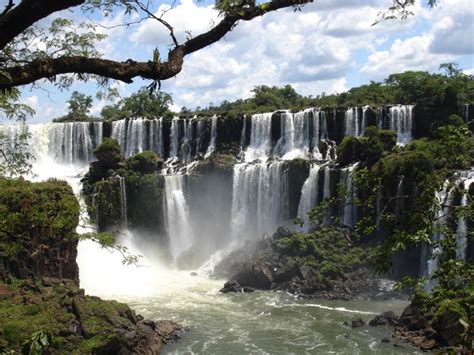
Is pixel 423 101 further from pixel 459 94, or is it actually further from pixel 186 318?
pixel 186 318

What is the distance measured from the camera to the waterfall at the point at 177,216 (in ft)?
117

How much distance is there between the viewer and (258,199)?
34.8 m

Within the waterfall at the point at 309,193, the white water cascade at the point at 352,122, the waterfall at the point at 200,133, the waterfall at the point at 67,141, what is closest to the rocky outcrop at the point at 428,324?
the waterfall at the point at 309,193

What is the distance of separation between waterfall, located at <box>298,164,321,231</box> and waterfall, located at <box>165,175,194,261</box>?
7550mm

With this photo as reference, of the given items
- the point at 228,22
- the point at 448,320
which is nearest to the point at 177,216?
the point at 448,320

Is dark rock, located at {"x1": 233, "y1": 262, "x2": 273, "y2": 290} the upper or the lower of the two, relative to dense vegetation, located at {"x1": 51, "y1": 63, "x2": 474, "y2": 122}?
lower

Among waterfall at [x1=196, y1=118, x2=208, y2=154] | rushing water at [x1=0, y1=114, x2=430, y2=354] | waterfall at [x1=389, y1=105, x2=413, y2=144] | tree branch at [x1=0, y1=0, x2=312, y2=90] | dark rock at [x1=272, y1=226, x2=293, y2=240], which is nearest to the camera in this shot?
tree branch at [x1=0, y1=0, x2=312, y2=90]

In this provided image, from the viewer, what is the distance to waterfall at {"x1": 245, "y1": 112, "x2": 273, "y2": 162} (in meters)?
40.1

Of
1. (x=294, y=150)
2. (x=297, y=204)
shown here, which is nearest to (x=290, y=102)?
(x=294, y=150)

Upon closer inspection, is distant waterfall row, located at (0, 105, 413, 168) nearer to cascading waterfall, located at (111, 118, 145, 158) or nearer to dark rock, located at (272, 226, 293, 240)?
cascading waterfall, located at (111, 118, 145, 158)

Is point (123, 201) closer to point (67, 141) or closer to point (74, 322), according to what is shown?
point (67, 141)

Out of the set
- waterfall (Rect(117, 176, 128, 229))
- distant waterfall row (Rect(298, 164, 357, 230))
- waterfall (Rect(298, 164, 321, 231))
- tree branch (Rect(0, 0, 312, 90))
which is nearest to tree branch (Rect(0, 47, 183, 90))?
tree branch (Rect(0, 0, 312, 90))

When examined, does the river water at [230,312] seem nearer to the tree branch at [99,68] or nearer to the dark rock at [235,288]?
the dark rock at [235,288]

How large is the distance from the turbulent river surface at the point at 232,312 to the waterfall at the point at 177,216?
3599 mm
